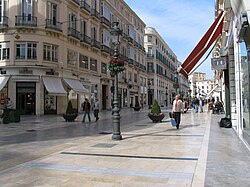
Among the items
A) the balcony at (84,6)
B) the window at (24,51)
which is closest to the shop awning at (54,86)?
the window at (24,51)

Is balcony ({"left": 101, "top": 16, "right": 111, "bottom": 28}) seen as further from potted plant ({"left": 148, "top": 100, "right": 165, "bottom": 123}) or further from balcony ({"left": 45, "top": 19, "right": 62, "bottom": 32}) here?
potted plant ({"left": 148, "top": 100, "right": 165, "bottom": 123})

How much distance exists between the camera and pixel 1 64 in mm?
27406

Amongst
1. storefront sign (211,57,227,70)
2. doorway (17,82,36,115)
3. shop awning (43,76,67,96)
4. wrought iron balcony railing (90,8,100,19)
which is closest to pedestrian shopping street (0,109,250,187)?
storefront sign (211,57,227,70)

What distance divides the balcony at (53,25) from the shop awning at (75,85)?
534 cm

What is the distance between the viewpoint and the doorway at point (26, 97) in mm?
27656

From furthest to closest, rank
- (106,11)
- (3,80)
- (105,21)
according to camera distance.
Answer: (106,11), (105,21), (3,80)

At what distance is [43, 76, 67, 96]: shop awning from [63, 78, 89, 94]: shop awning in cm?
108

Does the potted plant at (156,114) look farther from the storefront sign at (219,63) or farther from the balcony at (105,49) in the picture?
the balcony at (105,49)

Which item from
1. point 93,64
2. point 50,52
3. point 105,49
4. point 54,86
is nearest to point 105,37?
point 105,49

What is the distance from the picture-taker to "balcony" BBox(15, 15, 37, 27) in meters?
27.2

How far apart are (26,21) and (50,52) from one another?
3730 mm

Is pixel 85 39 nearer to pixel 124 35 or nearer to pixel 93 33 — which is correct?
pixel 93 33

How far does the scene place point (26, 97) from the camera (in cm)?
2795

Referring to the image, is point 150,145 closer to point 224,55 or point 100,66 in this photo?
point 224,55
